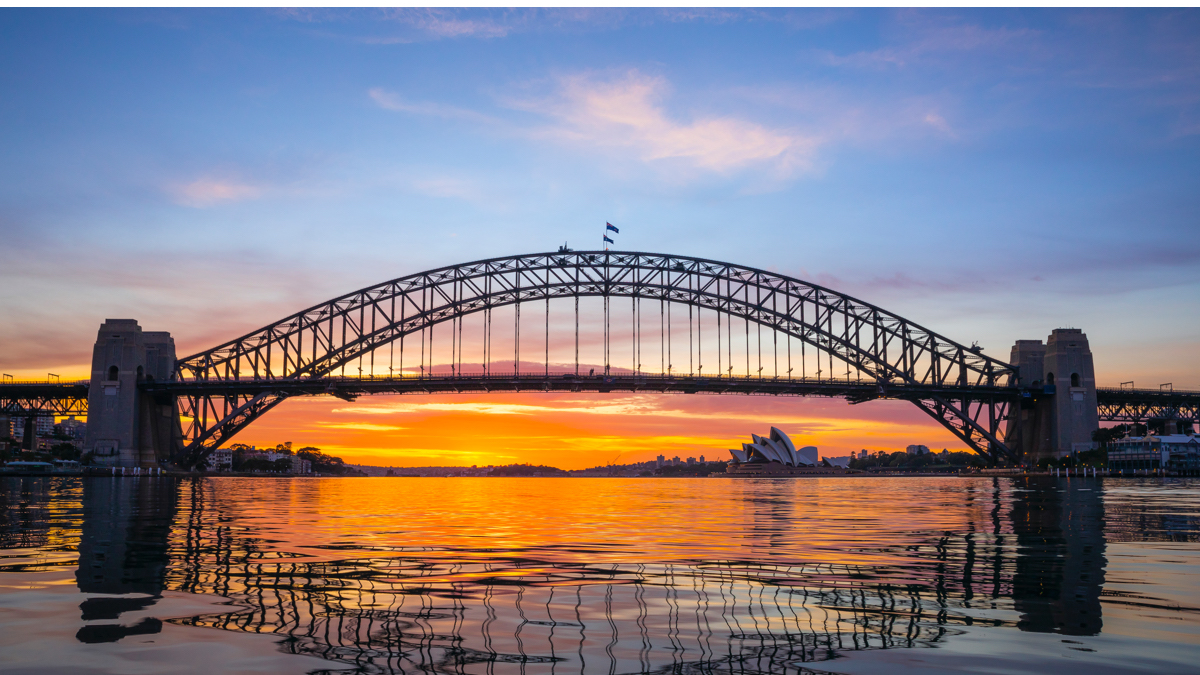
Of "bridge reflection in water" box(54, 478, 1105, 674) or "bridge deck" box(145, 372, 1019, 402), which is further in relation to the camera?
"bridge deck" box(145, 372, 1019, 402)

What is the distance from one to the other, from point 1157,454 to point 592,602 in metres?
113

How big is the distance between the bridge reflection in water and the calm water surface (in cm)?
3

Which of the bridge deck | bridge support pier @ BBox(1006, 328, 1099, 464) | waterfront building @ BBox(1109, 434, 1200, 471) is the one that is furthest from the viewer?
waterfront building @ BBox(1109, 434, 1200, 471)

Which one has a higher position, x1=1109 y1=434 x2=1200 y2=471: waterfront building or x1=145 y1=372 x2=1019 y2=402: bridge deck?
x1=145 y1=372 x2=1019 y2=402: bridge deck

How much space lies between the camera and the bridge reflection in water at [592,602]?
6309 millimetres

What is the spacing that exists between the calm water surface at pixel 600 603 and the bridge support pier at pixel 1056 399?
86338 mm

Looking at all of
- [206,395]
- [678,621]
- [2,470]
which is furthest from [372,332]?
[678,621]

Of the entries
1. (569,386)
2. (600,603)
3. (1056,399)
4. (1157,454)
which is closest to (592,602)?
(600,603)

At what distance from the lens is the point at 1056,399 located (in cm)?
9425

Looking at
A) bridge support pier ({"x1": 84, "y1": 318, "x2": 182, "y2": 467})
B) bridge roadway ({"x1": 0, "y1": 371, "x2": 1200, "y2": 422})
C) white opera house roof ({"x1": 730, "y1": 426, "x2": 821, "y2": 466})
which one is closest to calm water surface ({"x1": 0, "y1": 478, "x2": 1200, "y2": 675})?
bridge roadway ({"x1": 0, "y1": 371, "x2": 1200, "y2": 422})

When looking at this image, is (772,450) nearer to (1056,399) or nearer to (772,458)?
(772,458)

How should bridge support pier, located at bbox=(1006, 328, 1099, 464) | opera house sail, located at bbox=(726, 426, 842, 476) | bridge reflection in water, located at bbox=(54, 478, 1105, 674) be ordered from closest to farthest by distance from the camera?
bridge reflection in water, located at bbox=(54, 478, 1105, 674) < bridge support pier, located at bbox=(1006, 328, 1099, 464) < opera house sail, located at bbox=(726, 426, 842, 476)

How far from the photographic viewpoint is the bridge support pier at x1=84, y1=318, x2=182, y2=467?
8950cm

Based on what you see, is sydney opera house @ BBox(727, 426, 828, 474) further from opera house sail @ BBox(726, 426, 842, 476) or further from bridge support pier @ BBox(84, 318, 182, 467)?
bridge support pier @ BBox(84, 318, 182, 467)
